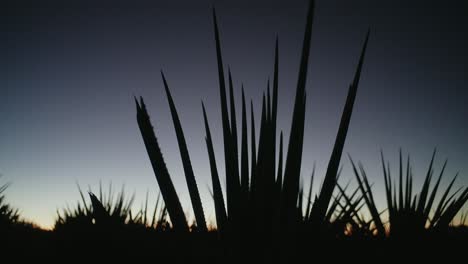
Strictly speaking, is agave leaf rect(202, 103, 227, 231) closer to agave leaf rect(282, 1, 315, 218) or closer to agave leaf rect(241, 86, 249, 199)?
agave leaf rect(241, 86, 249, 199)

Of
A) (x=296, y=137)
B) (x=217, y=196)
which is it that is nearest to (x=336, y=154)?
(x=296, y=137)

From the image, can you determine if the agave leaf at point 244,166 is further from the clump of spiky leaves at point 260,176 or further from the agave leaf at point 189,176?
the agave leaf at point 189,176

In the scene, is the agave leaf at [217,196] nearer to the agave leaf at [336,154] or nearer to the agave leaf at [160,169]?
the agave leaf at [160,169]

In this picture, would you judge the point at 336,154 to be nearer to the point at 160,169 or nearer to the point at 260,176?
the point at 260,176

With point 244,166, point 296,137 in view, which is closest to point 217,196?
point 244,166

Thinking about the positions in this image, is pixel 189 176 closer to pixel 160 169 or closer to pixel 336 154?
pixel 160 169

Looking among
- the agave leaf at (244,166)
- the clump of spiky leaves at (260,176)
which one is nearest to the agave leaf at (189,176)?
the clump of spiky leaves at (260,176)

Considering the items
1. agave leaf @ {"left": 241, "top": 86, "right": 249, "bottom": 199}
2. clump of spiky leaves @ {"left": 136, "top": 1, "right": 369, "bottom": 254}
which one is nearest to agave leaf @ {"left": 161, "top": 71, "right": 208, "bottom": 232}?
clump of spiky leaves @ {"left": 136, "top": 1, "right": 369, "bottom": 254}

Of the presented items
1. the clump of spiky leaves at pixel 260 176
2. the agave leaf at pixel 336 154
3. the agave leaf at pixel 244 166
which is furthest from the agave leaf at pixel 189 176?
the agave leaf at pixel 336 154

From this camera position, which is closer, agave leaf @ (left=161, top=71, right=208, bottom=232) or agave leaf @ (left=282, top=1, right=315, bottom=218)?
agave leaf @ (left=282, top=1, right=315, bottom=218)

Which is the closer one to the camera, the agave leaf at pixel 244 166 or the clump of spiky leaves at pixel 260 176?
the clump of spiky leaves at pixel 260 176

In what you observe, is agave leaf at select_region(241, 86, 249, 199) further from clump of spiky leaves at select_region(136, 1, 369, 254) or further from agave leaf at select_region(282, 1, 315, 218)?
agave leaf at select_region(282, 1, 315, 218)

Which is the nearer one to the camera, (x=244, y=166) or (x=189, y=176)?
(x=189, y=176)

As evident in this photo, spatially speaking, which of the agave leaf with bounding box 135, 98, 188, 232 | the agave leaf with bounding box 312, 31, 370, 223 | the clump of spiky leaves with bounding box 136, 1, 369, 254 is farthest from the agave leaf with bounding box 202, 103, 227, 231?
the agave leaf with bounding box 312, 31, 370, 223
